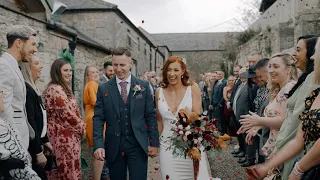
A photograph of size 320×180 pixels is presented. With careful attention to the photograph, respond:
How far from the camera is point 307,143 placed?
8.39 ft

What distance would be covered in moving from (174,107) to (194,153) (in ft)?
2.37

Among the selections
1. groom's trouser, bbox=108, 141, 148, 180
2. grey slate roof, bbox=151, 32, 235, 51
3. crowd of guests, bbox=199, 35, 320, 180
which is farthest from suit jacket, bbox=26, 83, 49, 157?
grey slate roof, bbox=151, 32, 235, 51

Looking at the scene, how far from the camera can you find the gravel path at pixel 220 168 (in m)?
7.24

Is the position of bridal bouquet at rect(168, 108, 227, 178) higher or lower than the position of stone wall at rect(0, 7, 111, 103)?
lower

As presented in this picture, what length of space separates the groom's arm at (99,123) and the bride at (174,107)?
826 mm

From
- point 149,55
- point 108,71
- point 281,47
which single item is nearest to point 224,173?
point 108,71

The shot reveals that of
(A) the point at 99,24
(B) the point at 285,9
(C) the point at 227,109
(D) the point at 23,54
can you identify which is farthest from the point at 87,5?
(D) the point at 23,54

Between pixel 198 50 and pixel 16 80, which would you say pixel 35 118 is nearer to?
pixel 16 80

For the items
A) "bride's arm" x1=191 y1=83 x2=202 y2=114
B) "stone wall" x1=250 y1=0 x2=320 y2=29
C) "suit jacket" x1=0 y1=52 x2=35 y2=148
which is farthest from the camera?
"stone wall" x1=250 y1=0 x2=320 y2=29

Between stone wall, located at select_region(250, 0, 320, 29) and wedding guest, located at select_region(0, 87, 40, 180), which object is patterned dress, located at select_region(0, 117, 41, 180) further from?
stone wall, located at select_region(250, 0, 320, 29)

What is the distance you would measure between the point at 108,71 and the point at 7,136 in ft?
15.0

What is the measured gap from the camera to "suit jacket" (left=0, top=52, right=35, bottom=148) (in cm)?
362

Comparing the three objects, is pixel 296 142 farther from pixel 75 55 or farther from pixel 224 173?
pixel 75 55

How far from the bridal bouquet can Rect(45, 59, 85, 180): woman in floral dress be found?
1.59 meters
